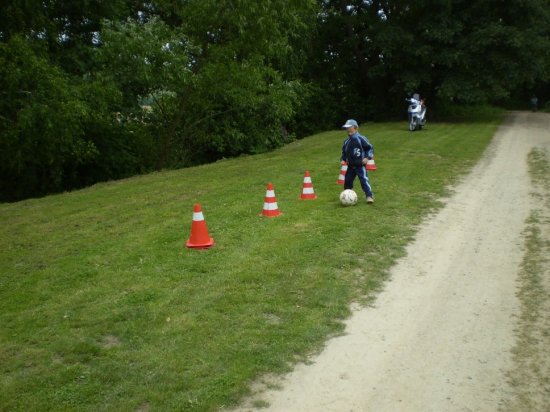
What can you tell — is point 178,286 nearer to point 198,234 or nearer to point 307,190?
point 198,234

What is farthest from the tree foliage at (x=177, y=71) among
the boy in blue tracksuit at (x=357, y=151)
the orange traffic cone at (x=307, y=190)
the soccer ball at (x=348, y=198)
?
the soccer ball at (x=348, y=198)

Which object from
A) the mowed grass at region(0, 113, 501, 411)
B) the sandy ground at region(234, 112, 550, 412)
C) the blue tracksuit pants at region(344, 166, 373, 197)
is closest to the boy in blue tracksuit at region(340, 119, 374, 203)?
the blue tracksuit pants at region(344, 166, 373, 197)

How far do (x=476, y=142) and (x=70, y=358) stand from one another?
17638mm

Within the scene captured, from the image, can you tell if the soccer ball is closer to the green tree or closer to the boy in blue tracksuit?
the boy in blue tracksuit

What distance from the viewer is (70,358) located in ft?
14.6

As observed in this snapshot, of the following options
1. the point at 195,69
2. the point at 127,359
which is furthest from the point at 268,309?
the point at 195,69

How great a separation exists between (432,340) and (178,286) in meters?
2.92

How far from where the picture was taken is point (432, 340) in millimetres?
4645

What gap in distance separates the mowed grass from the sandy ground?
26 centimetres

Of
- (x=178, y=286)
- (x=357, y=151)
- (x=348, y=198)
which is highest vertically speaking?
(x=357, y=151)

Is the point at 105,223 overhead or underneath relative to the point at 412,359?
overhead

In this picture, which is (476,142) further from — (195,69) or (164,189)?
(164,189)

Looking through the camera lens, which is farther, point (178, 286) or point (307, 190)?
point (307, 190)

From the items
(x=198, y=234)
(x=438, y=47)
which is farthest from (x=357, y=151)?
(x=438, y=47)
